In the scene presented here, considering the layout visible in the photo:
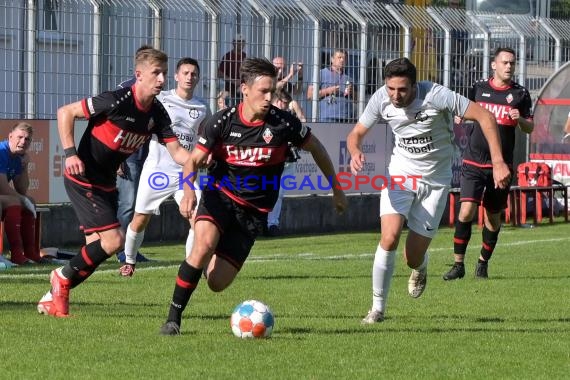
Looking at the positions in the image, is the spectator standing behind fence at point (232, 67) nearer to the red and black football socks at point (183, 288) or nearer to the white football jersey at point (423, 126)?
the white football jersey at point (423, 126)

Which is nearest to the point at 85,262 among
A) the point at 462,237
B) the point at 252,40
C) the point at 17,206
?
the point at 17,206

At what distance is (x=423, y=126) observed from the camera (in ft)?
35.5

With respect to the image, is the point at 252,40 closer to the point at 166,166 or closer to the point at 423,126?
the point at 166,166

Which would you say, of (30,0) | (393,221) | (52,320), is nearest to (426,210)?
(393,221)

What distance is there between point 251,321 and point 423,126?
250cm

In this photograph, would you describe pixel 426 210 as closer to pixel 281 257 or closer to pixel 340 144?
pixel 281 257

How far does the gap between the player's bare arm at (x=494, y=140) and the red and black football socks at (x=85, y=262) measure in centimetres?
299

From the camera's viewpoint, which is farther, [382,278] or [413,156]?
[413,156]

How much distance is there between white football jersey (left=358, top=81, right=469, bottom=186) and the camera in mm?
10578

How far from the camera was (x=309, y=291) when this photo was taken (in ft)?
41.8

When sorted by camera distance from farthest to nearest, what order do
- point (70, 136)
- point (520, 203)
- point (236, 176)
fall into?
point (520, 203) < point (70, 136) < point (236, 176)

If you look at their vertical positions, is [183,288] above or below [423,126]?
below

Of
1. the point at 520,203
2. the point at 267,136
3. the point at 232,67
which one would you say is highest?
the point at 232,67

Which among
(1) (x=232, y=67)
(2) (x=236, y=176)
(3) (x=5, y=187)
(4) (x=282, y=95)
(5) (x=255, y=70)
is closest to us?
Answer: (5) (x=255, y=70)
